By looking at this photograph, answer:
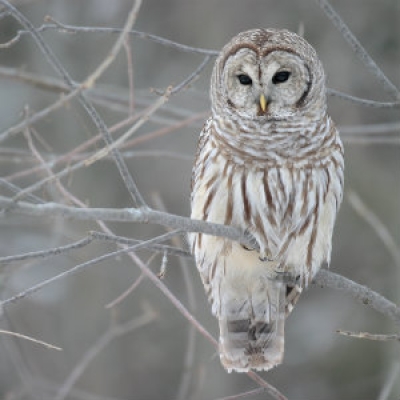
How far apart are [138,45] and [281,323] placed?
5.79 metres

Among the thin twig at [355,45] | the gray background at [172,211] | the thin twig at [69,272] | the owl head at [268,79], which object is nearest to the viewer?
the thin twig at [69,272]

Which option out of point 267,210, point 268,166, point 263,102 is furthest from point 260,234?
point 263,102

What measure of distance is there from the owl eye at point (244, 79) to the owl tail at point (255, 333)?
3.96 ft

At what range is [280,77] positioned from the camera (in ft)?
16.5

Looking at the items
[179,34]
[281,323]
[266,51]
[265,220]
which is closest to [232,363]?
[281,323]

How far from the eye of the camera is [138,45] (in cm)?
1063

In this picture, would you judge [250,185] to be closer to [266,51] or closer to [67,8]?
[266,51]

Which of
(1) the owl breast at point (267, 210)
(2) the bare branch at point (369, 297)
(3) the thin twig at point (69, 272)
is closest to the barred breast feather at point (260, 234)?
(1) the owl breast at point (267, 210)

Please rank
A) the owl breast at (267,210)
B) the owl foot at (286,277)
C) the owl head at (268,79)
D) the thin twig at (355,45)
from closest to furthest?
the thin twig at (355,45)
the owl breast at (267,210)
the owl head at (268,79)
the owl foot at (286,277)

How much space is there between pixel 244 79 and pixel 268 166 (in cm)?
50

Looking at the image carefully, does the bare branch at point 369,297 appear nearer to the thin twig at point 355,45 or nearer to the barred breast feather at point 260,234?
the barred breast feather at point 260,234

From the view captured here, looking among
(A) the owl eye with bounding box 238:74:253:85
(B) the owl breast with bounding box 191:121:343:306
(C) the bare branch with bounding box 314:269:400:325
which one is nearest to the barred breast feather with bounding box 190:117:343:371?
(B) the owl breast with bounding box 191:121:343:306

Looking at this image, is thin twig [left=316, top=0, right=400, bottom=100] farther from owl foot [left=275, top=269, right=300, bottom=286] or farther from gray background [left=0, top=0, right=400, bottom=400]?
gray background [left=0, top=0, right=400, bottom=400]

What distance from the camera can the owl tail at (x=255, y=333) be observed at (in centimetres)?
545
